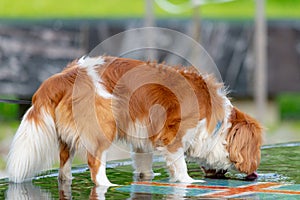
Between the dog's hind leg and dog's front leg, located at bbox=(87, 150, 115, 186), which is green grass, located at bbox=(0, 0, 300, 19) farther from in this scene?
dog's front leg, located at bbox=(87, 150, 115, 186)

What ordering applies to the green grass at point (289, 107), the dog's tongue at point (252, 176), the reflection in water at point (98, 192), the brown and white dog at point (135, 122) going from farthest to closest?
the green grass at point (289, 107), the dog's tongue at point (252, 176), the brown and white dog at point (135, 122), the reflection in water at point (98, 192)

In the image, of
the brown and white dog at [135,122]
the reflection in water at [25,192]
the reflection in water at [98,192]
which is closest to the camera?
the reflection in water at [98,192]

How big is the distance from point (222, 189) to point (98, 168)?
0.88m

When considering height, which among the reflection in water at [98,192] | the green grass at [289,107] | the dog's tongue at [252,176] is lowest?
the reflection in water at [98,192]

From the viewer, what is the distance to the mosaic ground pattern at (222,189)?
5973 mm

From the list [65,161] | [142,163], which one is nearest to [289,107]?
[142,163]

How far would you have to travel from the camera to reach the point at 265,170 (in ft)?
23.9

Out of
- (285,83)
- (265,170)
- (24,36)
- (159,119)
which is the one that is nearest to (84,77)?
(159,119)

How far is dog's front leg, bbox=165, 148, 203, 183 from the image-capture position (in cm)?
666

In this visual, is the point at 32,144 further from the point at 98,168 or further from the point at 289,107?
the point at 289,107

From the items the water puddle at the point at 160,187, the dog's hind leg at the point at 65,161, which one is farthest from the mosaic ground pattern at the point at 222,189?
the dog's hind leg at the point at 65,161

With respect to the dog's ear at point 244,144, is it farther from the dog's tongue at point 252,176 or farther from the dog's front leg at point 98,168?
the dog's front leg at point 98,168

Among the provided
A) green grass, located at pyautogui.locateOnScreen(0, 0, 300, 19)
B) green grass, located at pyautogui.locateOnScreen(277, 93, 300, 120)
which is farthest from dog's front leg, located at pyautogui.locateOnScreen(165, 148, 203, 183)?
green grass, located at pyautogui.locateOnScreen(0, 0, 300, 19)

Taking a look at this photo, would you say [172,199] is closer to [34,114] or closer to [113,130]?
[113,130]
